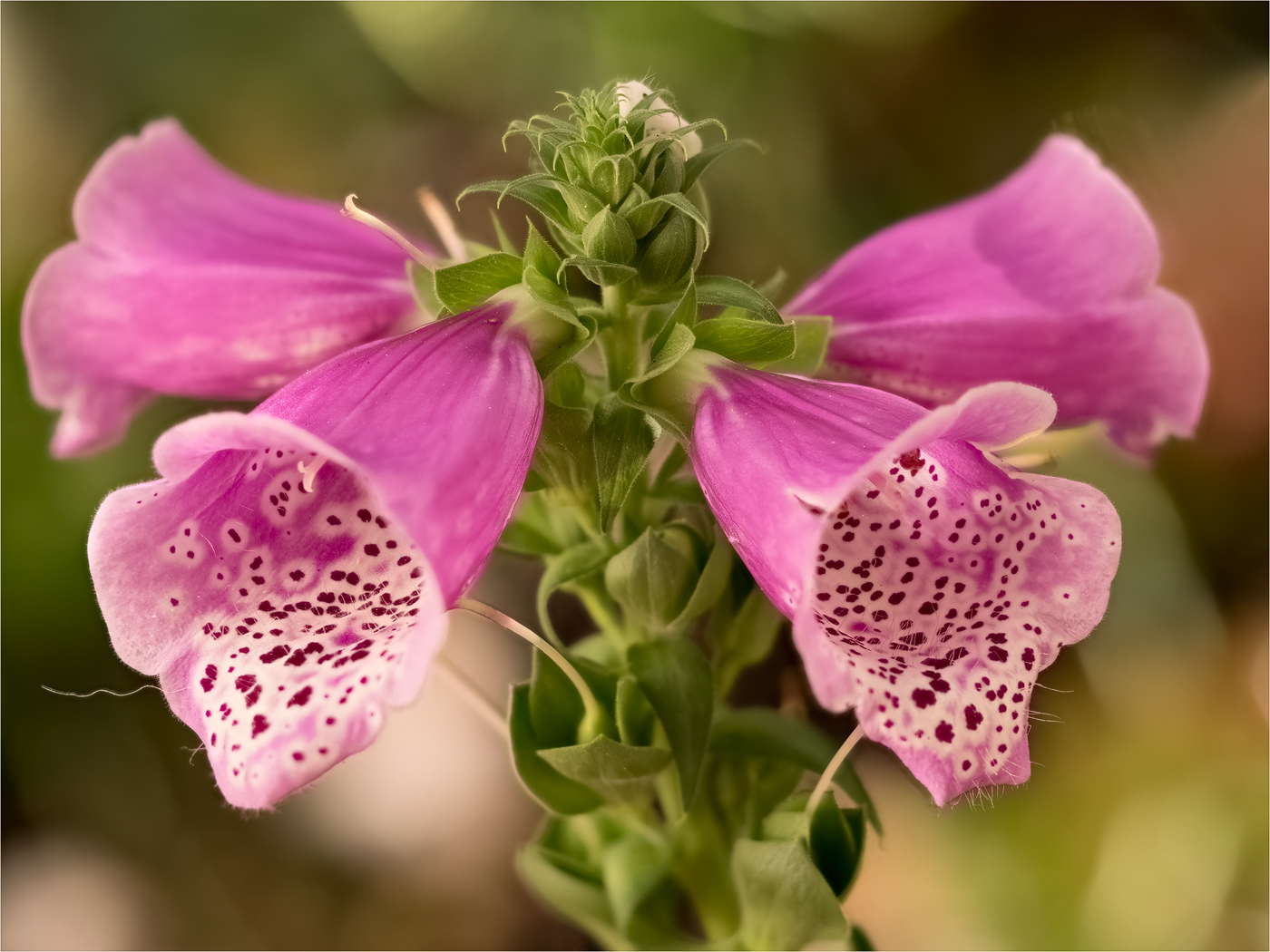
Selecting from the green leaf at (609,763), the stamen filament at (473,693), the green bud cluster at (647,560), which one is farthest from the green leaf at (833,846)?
the stamen filament at (473,693)

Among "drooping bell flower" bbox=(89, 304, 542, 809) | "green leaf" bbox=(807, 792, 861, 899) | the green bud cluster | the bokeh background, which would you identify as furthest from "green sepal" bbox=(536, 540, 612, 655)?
the bokeh background

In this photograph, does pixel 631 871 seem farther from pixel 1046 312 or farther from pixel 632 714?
pixel 1046 312

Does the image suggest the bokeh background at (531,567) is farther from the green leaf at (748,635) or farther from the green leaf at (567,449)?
the green leaf at (567,449)

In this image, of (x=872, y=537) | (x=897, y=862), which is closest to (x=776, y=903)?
(x=872, y=537)

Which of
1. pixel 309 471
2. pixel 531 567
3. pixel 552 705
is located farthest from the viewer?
pixel 531 567

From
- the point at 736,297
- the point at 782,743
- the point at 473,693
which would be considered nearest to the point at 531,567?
the point at 473,693

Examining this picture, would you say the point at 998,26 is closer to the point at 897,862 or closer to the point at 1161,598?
the point at 1161,598

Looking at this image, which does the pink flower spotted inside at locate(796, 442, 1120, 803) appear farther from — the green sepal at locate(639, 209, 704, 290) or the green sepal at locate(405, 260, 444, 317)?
the green sepal at locate(405, 260, 444, 317)
